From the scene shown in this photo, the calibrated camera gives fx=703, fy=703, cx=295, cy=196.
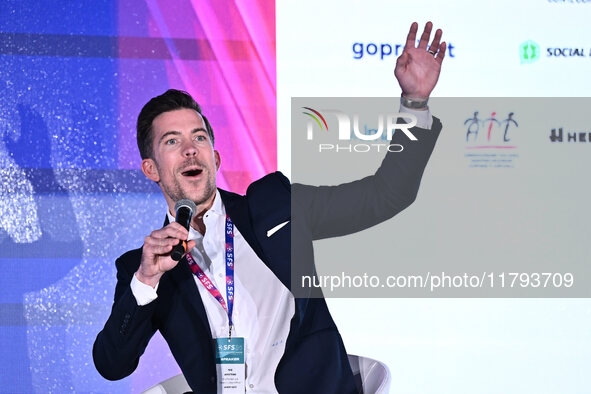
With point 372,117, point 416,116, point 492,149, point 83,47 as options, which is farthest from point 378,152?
point 83,47

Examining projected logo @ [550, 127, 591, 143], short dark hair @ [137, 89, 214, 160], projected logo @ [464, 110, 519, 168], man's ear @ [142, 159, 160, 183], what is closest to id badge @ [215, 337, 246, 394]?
man's ear @ [142, 159, 160, 183]

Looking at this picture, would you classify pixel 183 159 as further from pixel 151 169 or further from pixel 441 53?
pixel 441 53

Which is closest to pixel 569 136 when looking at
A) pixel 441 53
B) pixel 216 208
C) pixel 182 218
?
pixel 441 53

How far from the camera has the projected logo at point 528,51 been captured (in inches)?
134

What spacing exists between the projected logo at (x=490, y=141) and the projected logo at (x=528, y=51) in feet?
1.03

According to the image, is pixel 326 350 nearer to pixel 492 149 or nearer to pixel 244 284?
pixel 244 284

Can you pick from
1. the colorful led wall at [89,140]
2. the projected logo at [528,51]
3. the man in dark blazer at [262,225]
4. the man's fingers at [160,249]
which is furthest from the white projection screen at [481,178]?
the man's fingers at [160,249]

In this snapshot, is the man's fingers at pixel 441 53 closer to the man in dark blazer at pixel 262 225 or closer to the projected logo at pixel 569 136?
the man in dark blazer at pixel 262 225

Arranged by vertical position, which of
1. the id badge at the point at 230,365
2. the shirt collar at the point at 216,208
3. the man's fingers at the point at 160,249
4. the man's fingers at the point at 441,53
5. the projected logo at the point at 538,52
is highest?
the projected logo at the point at 538,52

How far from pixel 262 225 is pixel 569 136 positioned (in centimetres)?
175

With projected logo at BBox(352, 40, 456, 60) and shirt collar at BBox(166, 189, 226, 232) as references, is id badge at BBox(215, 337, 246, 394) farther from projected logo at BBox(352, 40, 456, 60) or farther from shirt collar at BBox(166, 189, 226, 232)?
projected logo at BBox(352, 40, 456, 60)

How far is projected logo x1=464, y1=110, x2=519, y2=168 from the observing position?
131 inches

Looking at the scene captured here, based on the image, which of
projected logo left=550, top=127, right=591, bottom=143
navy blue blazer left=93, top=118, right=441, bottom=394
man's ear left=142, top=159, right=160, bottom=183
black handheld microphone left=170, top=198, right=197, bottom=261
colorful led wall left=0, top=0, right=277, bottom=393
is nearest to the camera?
black handheld microphone left=170, top=198, right=197, bottom=261

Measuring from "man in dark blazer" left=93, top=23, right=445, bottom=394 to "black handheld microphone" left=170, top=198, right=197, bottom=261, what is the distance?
237 millimetres
